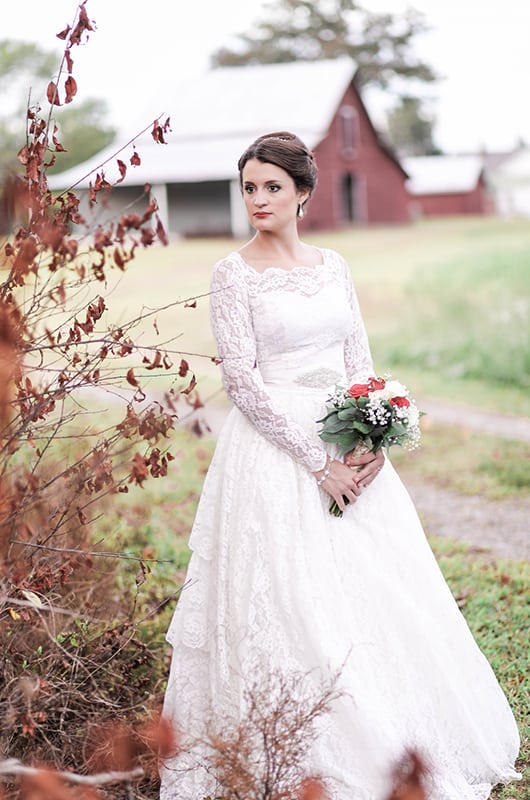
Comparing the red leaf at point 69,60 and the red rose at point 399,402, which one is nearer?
the red leaf at point 69,60

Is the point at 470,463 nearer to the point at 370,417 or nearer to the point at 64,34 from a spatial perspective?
the point at 370,417

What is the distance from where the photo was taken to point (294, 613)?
11.5 ft

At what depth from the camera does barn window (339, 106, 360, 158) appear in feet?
94.8

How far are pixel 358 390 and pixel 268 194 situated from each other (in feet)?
2.66

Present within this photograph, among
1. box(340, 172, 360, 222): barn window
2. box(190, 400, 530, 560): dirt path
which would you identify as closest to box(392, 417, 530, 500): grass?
box(190, 400, 530, 560): dirt path

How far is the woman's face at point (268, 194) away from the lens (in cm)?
373

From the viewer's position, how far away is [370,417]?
3.60 meters

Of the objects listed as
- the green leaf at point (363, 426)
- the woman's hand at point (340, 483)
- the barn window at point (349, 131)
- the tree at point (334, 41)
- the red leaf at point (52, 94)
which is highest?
the tree at point (334, 41)

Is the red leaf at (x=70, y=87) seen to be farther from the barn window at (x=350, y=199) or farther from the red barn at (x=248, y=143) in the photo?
the barn window at (x=350, y=199)

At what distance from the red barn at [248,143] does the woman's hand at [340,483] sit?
21.9m

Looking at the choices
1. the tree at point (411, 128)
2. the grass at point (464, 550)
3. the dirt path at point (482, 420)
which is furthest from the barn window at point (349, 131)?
the grass at point (464, 550)

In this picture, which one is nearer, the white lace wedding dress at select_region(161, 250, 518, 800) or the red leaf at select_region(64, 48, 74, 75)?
the red leaf at select_region(64, 48, 74, 75)

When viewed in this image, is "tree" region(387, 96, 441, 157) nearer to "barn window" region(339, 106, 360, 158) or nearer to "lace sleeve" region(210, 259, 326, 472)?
"barn window" region(339, 106, 360, 158)

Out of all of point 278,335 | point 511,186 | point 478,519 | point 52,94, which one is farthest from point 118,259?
point 511,186
